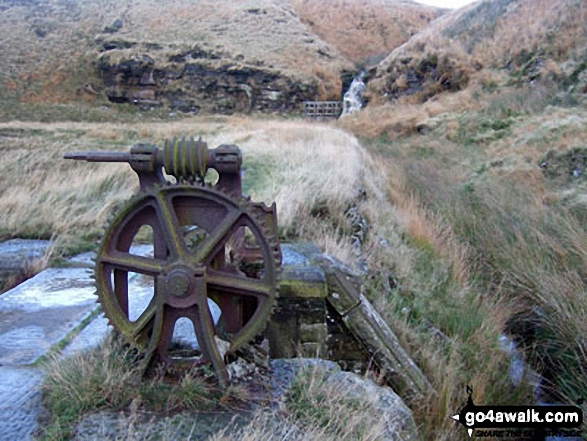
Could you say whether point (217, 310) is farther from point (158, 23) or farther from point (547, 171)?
point (158, 23)

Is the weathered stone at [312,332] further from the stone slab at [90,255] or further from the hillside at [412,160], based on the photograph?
the stone slab at [90,255]

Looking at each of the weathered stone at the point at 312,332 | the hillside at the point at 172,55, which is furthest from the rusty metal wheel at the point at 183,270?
the hillside at the point at 172,55

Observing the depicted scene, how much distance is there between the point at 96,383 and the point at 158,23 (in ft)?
124

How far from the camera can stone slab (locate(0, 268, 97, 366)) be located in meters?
3.06

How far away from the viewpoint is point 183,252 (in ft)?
8.87

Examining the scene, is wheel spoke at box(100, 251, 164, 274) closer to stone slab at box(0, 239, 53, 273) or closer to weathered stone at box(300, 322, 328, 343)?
weathered stone at box(300, 322, 328, 343)

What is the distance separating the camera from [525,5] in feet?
86.2

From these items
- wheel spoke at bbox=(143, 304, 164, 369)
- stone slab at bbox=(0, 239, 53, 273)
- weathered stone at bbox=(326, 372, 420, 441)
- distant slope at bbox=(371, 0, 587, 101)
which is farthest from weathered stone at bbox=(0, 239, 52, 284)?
distant slope at bbox=(371, 0, 587, 101)

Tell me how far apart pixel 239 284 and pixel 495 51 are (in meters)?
24.1

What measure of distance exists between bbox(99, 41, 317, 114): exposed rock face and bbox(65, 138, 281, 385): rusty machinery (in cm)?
2704

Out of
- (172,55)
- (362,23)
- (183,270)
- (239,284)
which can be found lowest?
(239,284)

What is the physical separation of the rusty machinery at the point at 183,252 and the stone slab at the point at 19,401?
1.63ft

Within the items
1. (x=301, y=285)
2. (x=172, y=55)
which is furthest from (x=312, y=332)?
(x=172, y=55)

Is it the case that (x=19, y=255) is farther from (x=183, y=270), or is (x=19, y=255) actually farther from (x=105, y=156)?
(x=183, y=270)
